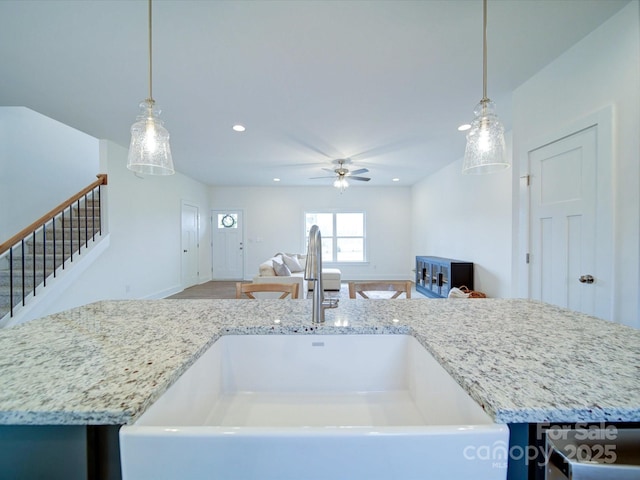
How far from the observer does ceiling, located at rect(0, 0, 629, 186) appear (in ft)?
5.43

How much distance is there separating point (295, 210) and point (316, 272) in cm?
623

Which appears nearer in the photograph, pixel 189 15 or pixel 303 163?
pixel 189 15

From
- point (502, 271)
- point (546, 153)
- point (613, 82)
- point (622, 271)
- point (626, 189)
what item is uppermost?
point (613, 82)

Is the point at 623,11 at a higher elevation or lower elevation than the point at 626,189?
higher

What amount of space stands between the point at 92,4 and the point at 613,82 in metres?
3.26

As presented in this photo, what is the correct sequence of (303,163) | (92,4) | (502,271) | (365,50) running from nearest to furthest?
(92,4) < (365,50) < (502,271) < (303,163)

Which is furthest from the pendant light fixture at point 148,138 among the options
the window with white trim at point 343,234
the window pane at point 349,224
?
the window pane at point 349,224

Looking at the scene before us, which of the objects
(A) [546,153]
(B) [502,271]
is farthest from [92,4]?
(B) [502,271]

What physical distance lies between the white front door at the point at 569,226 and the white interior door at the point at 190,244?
19.7 ft

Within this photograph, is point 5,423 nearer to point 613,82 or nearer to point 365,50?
point 365,50

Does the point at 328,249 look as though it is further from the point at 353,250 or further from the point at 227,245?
the point at 227,245

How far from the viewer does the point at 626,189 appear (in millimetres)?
1638

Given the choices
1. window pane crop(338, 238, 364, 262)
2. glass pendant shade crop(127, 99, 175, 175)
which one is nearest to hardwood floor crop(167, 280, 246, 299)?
window pane crop(338, 238, 364, 262)

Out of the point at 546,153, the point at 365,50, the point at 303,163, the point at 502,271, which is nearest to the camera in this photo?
the point at 365,50
